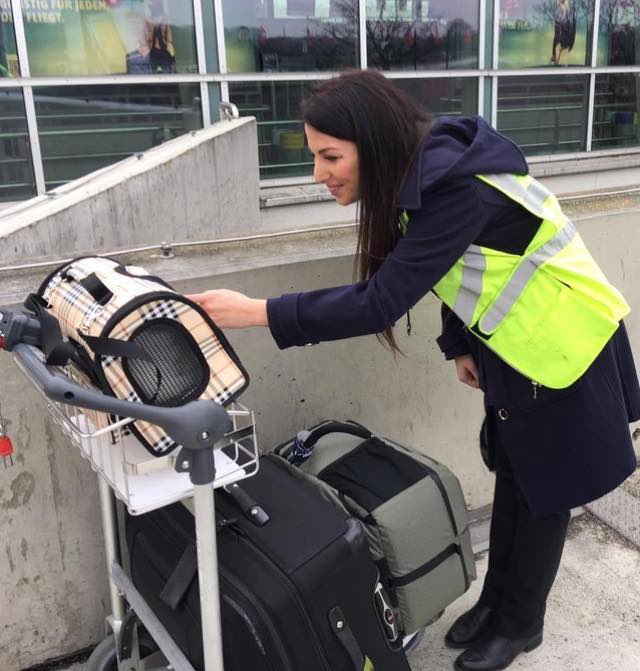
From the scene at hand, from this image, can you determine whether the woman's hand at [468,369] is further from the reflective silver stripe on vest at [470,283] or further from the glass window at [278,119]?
the glass window at [278,119]

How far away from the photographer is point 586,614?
2377 mm

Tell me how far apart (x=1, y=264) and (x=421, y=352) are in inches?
53.6

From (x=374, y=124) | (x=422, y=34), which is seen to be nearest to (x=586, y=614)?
(x=374, y=124)

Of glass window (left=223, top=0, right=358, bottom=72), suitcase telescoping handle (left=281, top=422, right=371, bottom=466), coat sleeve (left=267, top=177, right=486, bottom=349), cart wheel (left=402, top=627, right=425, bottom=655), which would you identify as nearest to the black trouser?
cart wheel (left=402, top=627, right=425, bottom=655)

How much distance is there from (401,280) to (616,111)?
955 cm

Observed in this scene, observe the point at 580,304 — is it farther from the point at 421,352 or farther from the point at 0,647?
the point at 0,647

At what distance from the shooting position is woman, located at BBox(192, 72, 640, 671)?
1.57 metres

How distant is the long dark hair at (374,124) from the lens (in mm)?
1555

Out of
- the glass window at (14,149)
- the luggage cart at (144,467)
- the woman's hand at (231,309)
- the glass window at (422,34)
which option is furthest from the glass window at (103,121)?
the woman's hand at (231,309)

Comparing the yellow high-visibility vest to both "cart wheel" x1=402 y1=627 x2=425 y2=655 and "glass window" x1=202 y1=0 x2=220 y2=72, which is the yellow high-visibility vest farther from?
"glass window" x1=202 y1=0 x2=220 y2=72

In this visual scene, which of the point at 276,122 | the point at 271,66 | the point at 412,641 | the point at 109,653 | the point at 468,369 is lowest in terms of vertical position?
the point at 412,641

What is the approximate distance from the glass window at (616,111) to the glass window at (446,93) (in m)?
2.02

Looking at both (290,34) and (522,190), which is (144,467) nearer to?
(522,190)

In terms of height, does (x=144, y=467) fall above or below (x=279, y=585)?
above
